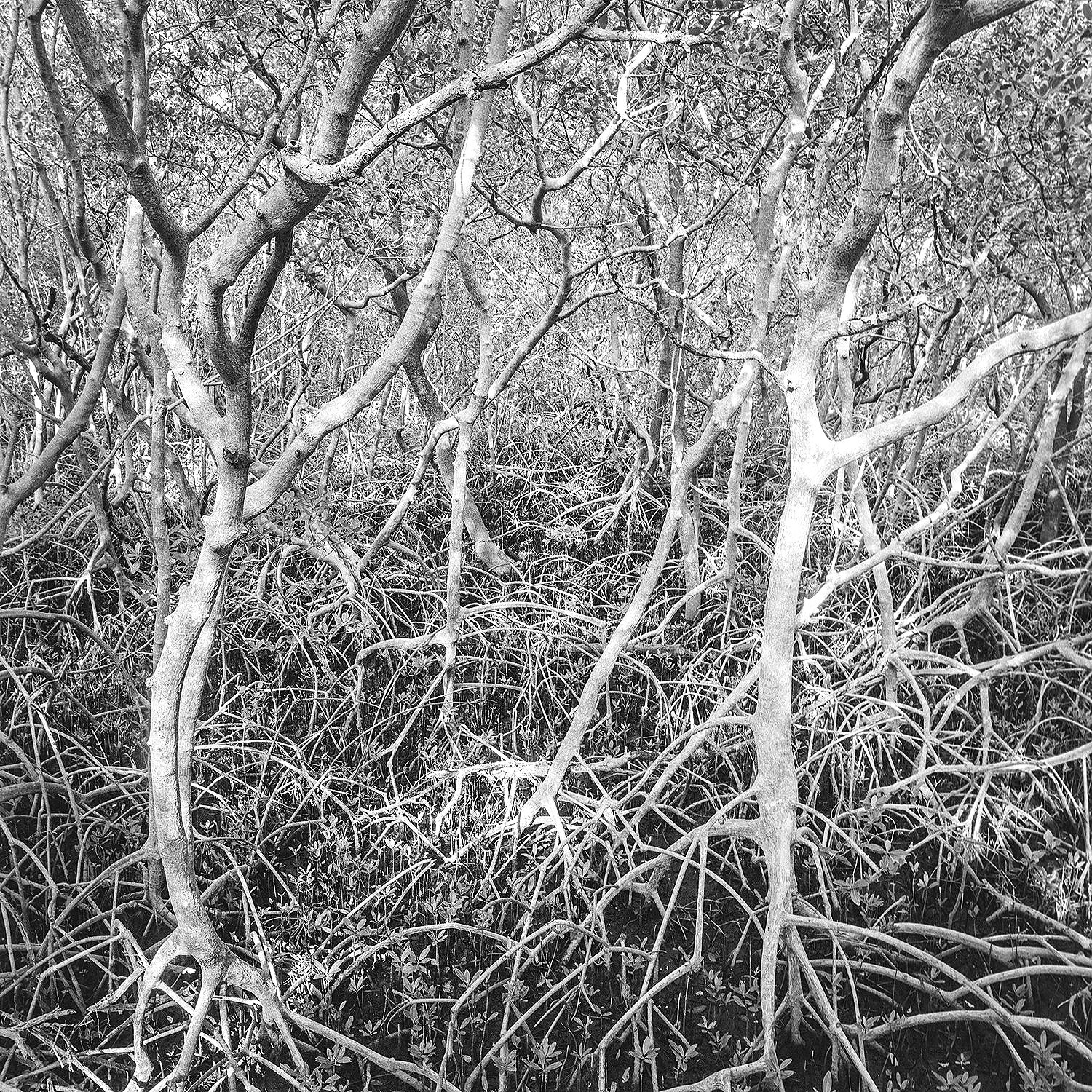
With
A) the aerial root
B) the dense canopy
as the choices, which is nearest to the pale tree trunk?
the dense canopy

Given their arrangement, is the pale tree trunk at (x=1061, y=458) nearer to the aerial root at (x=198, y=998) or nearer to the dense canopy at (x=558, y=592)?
the dense canopy at (x=558, y=592)

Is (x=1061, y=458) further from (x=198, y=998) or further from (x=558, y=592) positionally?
(x=198, y=998)

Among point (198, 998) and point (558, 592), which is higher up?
point (558, 592)

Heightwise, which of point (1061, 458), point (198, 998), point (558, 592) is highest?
point (558, 592)

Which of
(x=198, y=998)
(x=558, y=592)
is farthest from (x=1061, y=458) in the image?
(x=198, y=998)

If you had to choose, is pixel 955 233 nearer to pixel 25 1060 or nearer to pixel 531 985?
pixel 531 985

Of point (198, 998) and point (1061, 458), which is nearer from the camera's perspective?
point (198, 998)

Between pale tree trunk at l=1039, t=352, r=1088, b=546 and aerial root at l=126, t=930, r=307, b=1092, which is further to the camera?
pale tree trunk at l=1039, t=352, r=1088, b=546

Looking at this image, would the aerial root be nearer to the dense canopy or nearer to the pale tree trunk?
the dense canopy

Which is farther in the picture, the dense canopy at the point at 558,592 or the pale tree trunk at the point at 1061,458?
the pale tree trunk at the point at 1061,458

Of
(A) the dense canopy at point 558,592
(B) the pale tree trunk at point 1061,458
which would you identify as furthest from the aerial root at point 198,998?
(B) the pale tree trunk at point 1061,458

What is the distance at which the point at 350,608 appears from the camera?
509cm

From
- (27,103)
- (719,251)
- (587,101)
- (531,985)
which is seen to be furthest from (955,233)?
(27,103)

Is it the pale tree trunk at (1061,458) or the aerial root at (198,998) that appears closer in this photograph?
the aerial root at (198,998)
